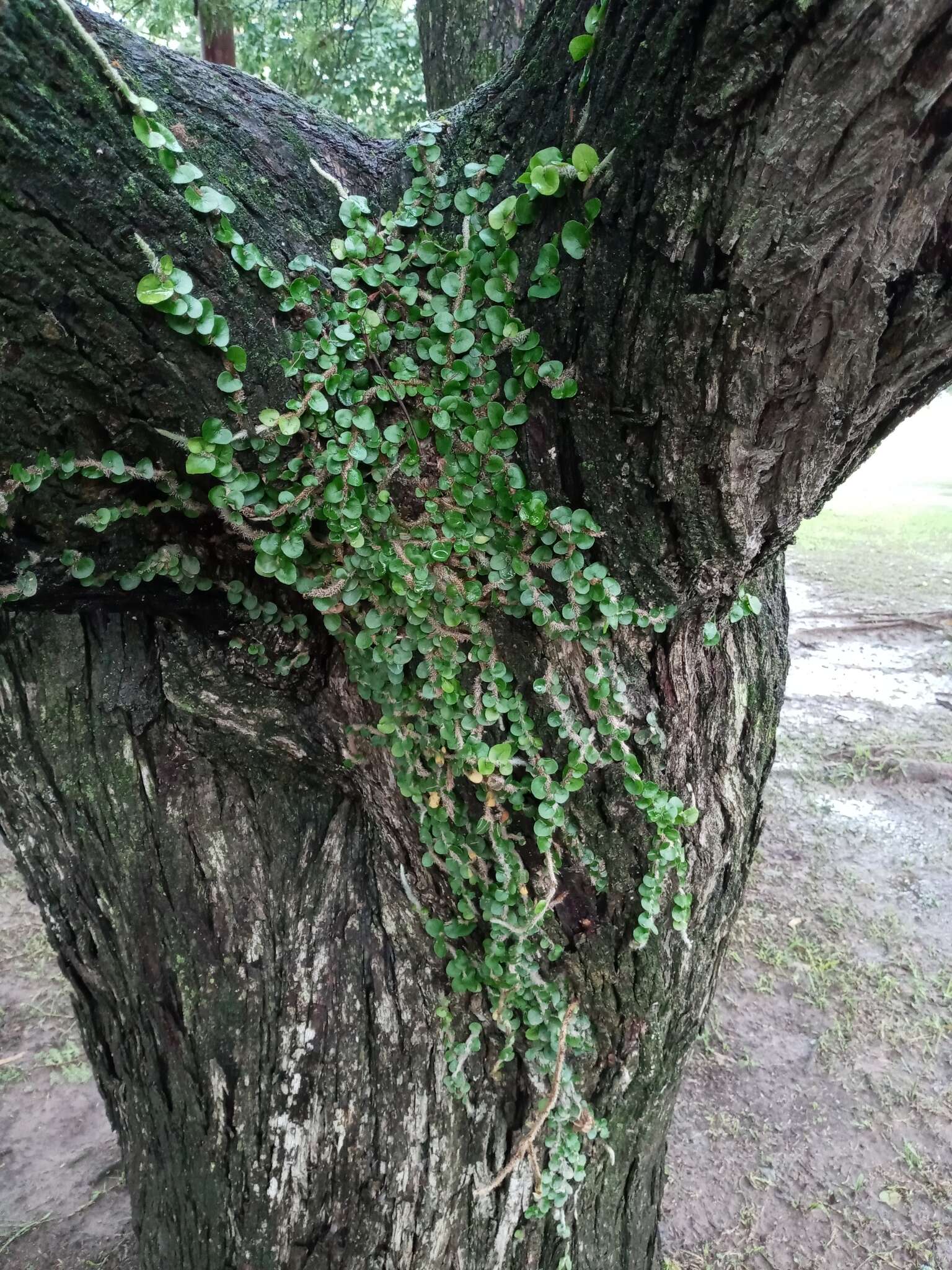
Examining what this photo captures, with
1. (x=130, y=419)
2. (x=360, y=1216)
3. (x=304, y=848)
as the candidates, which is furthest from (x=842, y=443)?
(x=360, y=1216)

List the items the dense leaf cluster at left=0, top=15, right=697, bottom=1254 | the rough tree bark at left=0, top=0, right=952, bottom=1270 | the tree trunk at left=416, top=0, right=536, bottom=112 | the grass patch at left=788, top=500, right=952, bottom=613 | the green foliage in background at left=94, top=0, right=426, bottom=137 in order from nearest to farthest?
1. the rough tree bark at left=0, top=0, right=952, bottom=1270
2. the dense leaf cluster at left=0, top=15, right=697, bottom=1254
3. the tree trunk at left=416, top=0, right=536, bottom=112
4. the green foliage in background at left=94, top=0, right=426, bottom=137
5. the grass patch at left=788, top=500, right=952, bottom=613

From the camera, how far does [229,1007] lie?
1.72 metres

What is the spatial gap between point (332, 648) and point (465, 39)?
79.7 inches

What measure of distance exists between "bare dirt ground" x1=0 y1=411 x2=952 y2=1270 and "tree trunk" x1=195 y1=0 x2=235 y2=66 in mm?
3881

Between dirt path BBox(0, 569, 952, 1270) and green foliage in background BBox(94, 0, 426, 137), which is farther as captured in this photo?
green foliage in background BBox(94, 0, 426, 137)

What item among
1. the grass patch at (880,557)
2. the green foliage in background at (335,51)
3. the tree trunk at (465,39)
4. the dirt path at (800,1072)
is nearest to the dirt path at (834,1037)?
the dirt path at (800,1072)

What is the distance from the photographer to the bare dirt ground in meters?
2.57

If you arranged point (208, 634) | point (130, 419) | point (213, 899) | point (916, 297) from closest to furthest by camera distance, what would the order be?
point (916, 297) → point (130, 419) → point (208, 634) → point (213, 899)

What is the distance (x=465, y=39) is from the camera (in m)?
2.36

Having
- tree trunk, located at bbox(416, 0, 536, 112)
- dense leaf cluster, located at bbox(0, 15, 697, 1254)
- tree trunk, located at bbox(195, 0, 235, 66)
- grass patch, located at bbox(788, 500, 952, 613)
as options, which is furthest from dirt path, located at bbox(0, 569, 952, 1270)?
tree trunk, located at bbox(195, 0, 235, 66)

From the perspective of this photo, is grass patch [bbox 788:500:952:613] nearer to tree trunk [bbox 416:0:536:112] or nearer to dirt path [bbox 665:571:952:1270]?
dirt path [bbox 665:571:952:1270]

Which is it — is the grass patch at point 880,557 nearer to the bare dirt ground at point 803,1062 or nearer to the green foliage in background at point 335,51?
the bare dirt ground at point 803,1062

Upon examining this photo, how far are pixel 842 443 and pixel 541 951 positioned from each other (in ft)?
3.60

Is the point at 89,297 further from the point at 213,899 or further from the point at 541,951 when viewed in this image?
the point at 541,951
